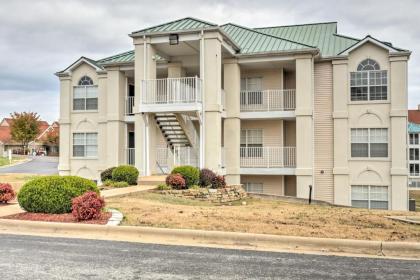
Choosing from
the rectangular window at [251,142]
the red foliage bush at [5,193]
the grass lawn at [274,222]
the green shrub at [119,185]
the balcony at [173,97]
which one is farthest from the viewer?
the rectangular window at [251,142]

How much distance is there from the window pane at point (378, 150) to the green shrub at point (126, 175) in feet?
40.9

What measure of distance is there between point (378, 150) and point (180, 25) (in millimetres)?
12233

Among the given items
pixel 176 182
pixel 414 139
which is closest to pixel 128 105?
pixel 176 182

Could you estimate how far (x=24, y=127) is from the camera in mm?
74938

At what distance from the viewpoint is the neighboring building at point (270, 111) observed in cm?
2338

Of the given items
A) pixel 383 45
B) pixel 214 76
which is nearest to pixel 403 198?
pixel 383 45

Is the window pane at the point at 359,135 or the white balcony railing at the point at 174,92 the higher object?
the white balcony railing at the point at 174,92

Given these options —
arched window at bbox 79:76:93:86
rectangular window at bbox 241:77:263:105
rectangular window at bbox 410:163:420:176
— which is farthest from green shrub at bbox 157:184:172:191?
rectangular window at bbox 410:163:420:176

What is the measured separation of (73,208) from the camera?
12664mm

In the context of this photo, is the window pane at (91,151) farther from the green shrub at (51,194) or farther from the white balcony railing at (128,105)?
the green shrub at (51,194)

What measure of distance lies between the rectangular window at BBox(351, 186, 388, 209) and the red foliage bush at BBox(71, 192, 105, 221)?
55.6 ft

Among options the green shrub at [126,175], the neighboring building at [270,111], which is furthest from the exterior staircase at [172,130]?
the green shrub at [126,175]

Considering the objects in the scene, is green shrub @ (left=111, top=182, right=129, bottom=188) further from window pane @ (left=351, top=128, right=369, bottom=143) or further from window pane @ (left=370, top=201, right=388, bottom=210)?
window pane @ (left=370, top=201, right=388, bottom=210)

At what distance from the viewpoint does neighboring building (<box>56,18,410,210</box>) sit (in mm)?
23375
